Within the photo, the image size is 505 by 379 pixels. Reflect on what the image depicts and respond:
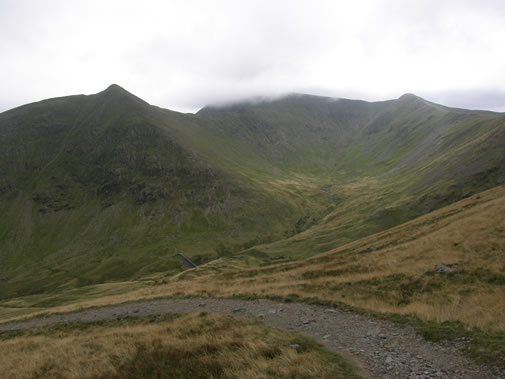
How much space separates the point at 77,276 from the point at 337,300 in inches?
6358

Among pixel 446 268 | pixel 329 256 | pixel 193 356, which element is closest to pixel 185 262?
pixel 329 256

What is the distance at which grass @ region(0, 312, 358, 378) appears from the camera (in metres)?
9.39

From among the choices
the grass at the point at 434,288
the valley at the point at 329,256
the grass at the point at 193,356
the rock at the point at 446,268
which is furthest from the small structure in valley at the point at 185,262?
the rock at the point at 446,268

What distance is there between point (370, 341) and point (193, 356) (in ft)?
22.8

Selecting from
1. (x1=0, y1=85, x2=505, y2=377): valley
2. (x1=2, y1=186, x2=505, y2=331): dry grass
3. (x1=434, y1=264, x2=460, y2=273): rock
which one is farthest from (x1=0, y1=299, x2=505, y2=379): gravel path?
(x1=434, y1=264, x2=460, y2=273): rock

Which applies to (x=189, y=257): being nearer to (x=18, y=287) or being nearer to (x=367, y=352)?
(x=18, y=287)

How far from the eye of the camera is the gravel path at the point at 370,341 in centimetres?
900

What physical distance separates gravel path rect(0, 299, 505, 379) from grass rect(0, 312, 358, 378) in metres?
1.15

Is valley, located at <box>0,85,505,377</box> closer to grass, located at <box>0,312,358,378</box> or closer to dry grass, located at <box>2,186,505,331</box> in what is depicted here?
dry grass, located at <box>2,186,505,331</box>

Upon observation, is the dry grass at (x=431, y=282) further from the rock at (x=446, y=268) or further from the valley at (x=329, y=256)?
the rock at (x=446, y=268)

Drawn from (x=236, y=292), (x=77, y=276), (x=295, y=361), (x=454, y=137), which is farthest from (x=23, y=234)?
(x=454, y=137)

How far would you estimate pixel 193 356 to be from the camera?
1106 centimetres

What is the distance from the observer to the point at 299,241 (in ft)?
416

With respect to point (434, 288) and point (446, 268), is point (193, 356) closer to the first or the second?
point (434, 288)
